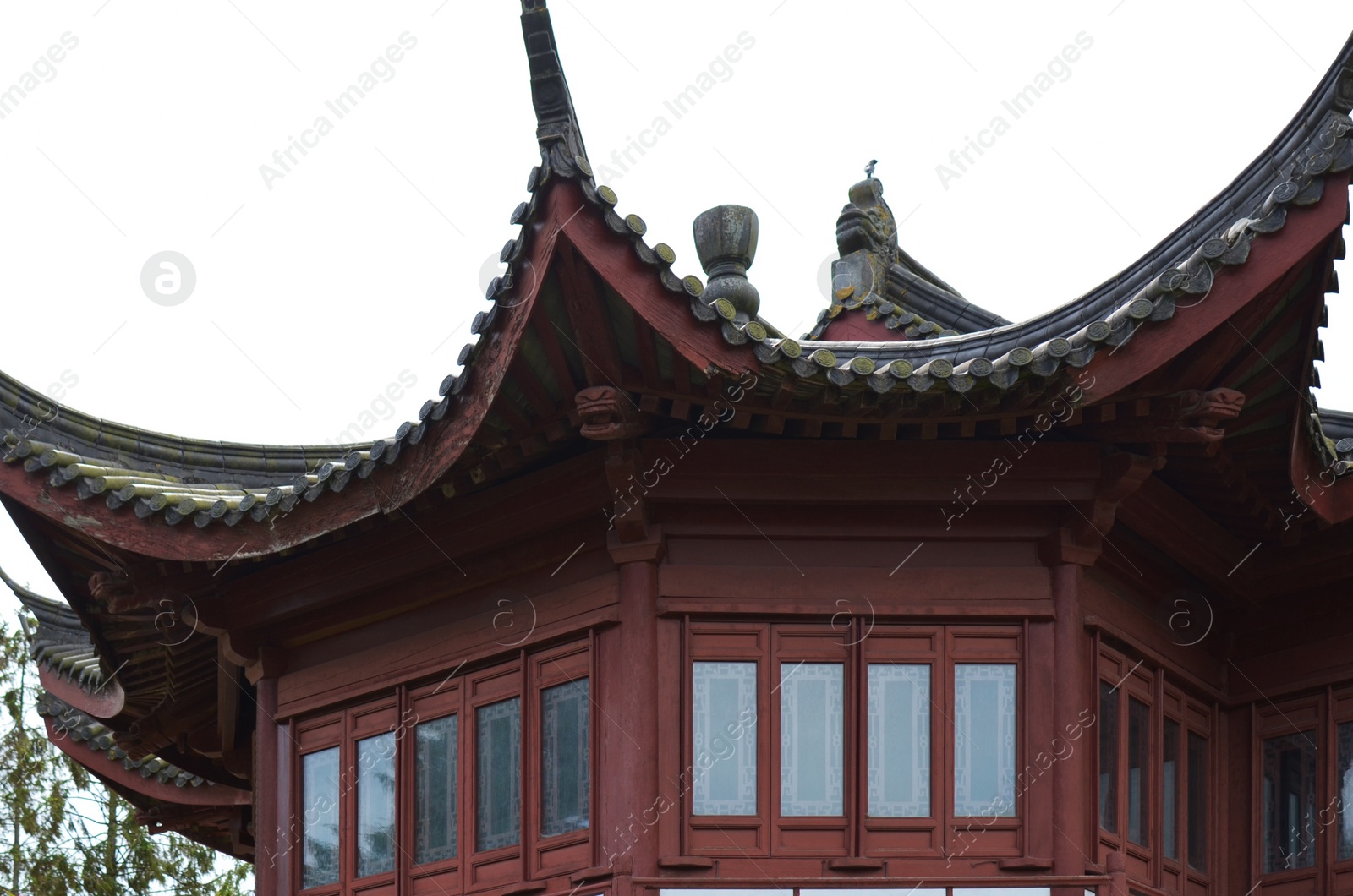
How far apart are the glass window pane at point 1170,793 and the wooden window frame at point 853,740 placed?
1.12 metres

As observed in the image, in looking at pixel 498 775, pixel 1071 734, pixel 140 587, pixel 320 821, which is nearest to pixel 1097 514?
pixel 1071 734

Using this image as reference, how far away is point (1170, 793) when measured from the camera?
8320mm

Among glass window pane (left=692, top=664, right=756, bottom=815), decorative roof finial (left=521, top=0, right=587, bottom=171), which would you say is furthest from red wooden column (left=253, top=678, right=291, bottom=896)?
decorative roof finial (left=521, top=0, right=587, bottom=171)

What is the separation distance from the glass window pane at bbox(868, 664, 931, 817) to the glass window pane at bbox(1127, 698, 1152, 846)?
104cm

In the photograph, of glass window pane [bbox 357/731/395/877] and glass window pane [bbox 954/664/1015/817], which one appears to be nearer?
glass window pane [bbox 954/664/1015/817]

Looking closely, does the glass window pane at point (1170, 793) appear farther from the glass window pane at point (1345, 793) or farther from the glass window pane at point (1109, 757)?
the glass window pane at point (1345, 793)

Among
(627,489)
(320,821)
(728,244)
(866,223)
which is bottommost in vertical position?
(320,821)

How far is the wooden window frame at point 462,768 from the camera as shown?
25.2 ft

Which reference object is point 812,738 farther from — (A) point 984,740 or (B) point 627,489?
(B) point 627,489

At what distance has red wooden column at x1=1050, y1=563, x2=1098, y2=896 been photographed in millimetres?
7320

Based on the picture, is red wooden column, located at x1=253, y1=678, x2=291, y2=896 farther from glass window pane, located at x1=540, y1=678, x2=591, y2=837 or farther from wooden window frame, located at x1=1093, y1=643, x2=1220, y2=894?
wooden window frame, located at x1=1093, y1=643, x2=1220, y2=894

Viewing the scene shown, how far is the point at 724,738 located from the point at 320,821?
228cm

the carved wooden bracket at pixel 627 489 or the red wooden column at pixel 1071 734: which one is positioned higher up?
the carved wooden bracket at pixel 627 489

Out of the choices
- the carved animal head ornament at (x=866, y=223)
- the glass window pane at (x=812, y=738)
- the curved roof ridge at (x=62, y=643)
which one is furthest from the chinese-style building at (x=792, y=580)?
the carved animal head ornament at (x=866, y=223)
